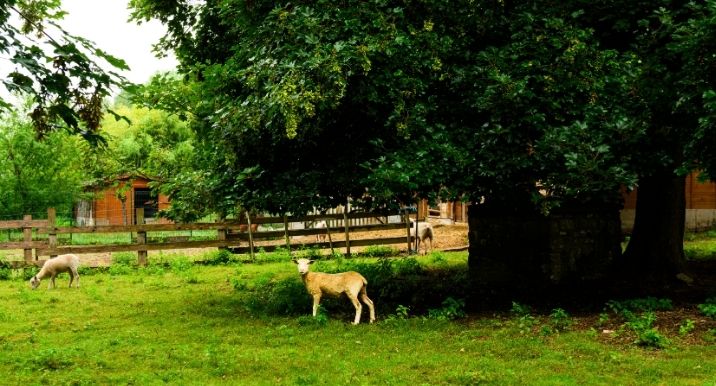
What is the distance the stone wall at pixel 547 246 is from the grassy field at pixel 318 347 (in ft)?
4.20

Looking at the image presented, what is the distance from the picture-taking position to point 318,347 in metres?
8.55

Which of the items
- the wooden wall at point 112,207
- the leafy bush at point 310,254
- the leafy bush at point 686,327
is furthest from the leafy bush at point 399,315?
the wooden wall at point 112,207

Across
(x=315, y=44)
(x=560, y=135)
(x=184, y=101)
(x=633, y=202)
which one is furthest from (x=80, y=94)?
(x=633, y=202)

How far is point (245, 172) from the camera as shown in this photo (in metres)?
10.9

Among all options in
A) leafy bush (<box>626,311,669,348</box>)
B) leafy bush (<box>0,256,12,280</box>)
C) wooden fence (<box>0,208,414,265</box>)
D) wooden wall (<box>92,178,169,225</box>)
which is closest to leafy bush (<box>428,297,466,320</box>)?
leafy bush (<box>626,311,669,348</box>)

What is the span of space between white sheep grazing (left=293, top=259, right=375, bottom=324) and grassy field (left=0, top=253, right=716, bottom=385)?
1.03ft

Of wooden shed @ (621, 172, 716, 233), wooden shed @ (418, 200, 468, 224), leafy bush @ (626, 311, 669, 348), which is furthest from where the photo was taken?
wooden shed @ (418, 200, 468, 224)

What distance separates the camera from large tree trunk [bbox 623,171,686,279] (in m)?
12.7

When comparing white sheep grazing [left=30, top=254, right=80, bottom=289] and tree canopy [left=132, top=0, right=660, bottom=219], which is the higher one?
tree canopy [left=132, top=0, right=660, bottom=219]

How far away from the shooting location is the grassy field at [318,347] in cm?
714

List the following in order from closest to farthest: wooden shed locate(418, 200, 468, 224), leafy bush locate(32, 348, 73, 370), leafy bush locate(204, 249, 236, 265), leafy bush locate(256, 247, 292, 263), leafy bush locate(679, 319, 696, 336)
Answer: leafy bush locate(32, 348, 73, 370) → leafy bush locate(679, 319, 696, 336) → leafy bush locate(204, 249, 236, 265) → leafy bush locate(256, 247, 292, 263) → wooden shed locate(418, 200, 468, 224)

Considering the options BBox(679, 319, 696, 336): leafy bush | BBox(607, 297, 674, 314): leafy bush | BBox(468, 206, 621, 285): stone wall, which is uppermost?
BBox(468, 206, 621, 285): stone wall

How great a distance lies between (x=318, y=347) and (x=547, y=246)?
4.73 metres

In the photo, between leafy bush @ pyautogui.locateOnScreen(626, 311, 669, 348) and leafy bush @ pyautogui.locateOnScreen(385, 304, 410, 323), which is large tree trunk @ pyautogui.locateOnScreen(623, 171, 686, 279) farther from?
leafy bush @ pyautogui.locateOnScreen(385, 304, 410, 323)
